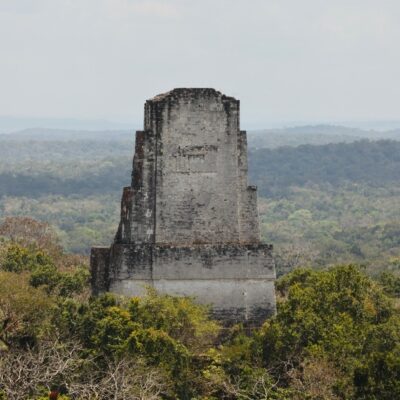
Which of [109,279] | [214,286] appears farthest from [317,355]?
[109,279]

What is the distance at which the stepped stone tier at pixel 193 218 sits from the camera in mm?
24922

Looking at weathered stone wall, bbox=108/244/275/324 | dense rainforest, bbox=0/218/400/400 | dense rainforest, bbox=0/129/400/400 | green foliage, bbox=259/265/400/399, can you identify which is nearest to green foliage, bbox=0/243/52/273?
dense rainforest, bbox=0/129/400/400

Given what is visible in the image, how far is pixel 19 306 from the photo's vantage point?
75.8ft

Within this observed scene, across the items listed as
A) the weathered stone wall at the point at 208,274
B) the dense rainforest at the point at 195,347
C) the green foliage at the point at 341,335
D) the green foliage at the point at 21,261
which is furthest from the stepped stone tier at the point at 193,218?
the green foliage at the point at 21,261

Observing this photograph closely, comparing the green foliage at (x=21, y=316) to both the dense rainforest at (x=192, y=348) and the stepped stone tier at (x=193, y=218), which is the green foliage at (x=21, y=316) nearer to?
the dense rainforest at (x=192, y=348)

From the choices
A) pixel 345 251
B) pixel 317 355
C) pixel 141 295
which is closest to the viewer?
pixel 317 355

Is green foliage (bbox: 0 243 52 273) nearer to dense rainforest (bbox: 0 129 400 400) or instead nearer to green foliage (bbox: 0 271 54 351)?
dense rainforest (bbox: 0 129 400 400)

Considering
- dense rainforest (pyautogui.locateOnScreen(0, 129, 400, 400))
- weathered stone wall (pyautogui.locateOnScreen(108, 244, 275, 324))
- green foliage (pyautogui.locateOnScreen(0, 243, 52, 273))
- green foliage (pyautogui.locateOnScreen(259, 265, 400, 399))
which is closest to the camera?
green foliage (pyautogui.locateOnScreen(259, 265, 400, 399))

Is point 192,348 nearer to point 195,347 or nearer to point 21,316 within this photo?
point 195,347

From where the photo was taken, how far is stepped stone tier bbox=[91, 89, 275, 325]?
24922 mm

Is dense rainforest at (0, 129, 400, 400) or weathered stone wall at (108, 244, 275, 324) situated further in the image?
weathered stone wall at (108, 244, 275, 324)

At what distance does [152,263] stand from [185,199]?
196cm

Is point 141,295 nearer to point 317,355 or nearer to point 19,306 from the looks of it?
point 19,306

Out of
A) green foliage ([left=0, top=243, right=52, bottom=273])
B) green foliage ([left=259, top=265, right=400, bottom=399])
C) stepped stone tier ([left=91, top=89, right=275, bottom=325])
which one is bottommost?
green foliage ([left=0, top=243, right=52, bottom=273])
